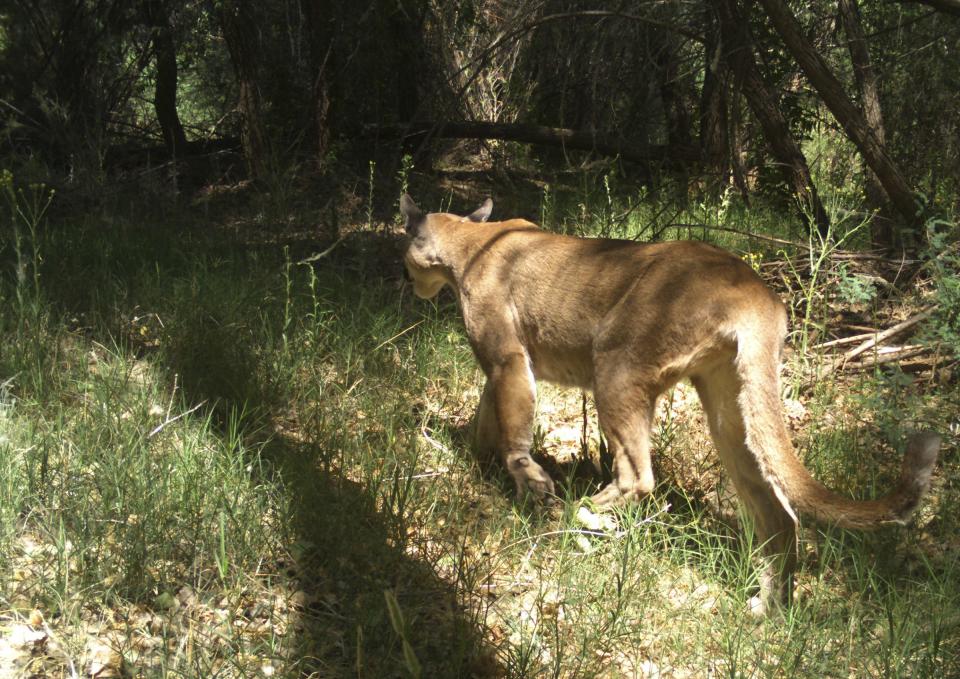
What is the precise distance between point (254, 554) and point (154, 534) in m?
0.42

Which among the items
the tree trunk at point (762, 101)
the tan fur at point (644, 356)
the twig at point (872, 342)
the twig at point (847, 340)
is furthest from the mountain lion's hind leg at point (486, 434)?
the tree trunk at point (762, 101)

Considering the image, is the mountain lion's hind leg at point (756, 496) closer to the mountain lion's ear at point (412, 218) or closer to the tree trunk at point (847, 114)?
the mountain lion's ear at point (412, 218)

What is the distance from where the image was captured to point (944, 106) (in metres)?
8.59

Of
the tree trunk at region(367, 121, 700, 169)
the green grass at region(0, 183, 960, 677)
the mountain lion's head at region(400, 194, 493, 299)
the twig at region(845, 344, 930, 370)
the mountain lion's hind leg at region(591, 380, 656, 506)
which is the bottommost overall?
the green grass at region(0, 183, 960, 677)

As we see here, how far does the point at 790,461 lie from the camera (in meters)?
3.77

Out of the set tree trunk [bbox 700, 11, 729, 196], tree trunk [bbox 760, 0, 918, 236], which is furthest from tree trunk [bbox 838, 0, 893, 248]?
tree trunk [bbox 700, 11, 729, 196]

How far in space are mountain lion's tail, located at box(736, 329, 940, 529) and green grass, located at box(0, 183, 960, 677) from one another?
1.17 feet

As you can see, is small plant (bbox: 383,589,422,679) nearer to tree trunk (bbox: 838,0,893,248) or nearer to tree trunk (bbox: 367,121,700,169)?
tree trunk (bbox: 838,0,893,248)

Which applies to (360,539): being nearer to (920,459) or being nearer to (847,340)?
(920,459)

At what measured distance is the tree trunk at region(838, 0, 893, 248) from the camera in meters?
6.62

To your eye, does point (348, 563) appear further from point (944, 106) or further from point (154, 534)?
point (944, 106)

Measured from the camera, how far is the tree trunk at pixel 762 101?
21.1 ft

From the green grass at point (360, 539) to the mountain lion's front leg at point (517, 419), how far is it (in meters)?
0.16

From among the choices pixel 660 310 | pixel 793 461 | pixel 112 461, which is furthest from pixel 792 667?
pixel 112 461
